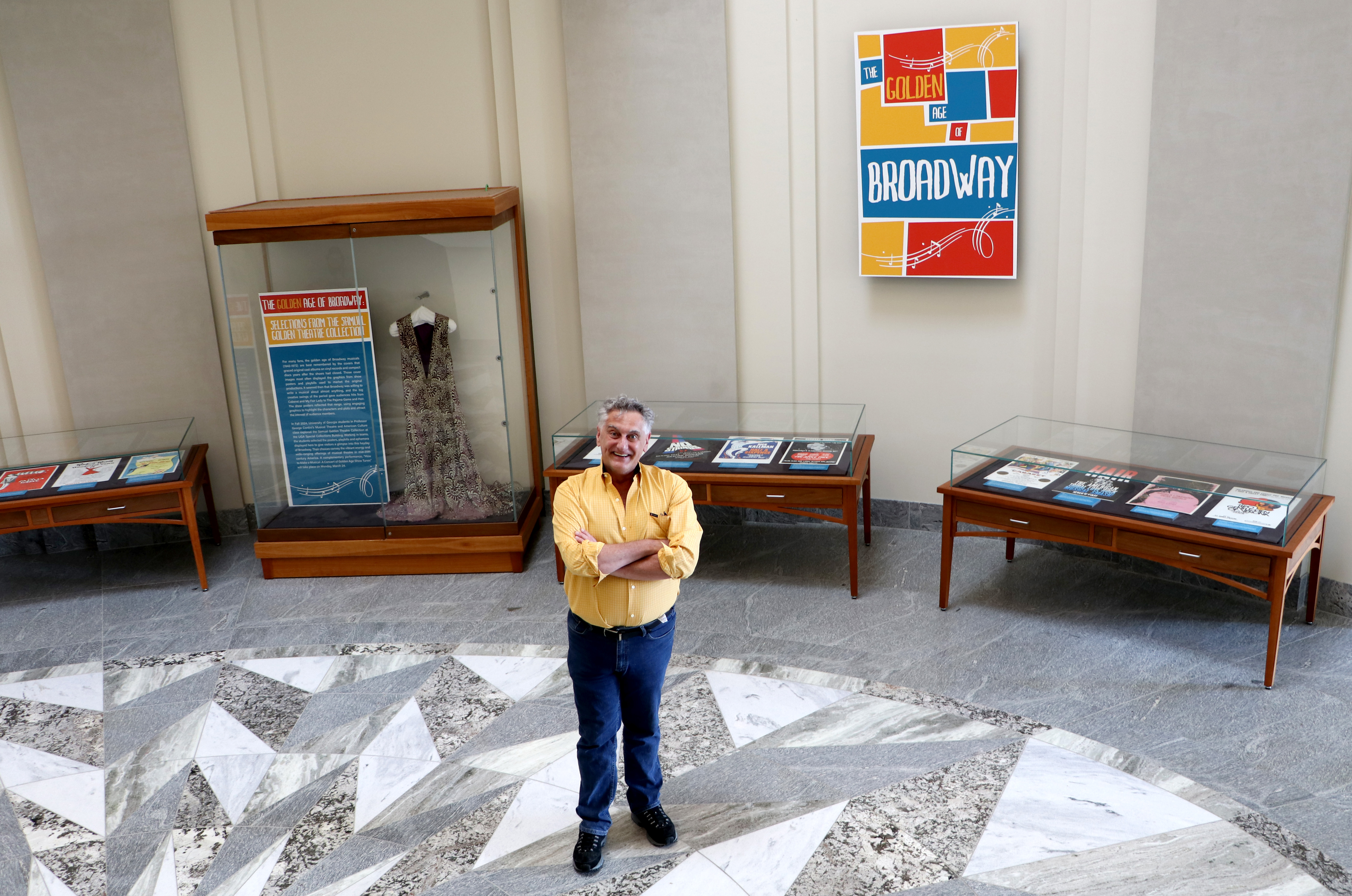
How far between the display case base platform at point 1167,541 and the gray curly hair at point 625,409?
2554mm

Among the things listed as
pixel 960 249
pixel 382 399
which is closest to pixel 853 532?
pixel 960 249

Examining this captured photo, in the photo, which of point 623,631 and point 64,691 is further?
point 64,691

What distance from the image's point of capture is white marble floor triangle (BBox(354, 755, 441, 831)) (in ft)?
14.0

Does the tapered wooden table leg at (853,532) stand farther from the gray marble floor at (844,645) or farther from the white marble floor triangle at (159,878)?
the white marble floor triangle at (159,878)

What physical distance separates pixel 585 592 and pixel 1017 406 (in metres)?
3.90

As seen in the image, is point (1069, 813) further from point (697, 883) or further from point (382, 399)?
point (382, 399)

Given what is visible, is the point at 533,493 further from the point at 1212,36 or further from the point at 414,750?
the point at 1212,36

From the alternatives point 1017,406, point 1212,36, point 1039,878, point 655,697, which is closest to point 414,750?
point 655,697

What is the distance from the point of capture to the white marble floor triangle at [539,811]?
400 centimetres

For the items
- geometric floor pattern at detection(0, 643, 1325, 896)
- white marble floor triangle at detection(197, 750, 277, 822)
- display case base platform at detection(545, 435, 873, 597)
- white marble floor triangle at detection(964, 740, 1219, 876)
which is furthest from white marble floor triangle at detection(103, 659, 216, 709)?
white marble floor triangle at detection(964, 740, 1219, 876)

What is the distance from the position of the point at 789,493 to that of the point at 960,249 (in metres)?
1.80

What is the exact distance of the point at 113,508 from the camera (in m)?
6.30

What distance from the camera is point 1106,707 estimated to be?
15.5 ft

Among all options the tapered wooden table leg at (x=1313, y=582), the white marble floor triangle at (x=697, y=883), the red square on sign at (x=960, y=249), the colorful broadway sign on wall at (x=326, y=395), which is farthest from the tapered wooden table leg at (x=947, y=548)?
the colorful broadway sign on wall at (x=326, y=395)
